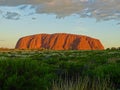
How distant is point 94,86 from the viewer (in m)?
12.2

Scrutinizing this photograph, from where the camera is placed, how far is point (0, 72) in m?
12.2

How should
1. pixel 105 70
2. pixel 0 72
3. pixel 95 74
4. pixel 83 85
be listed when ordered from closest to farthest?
pixel 83 85 → pixel 0 72 → pixel 95 74 → pixel 105 70

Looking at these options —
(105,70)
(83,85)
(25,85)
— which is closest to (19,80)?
(25,85)

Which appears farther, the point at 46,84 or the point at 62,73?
the point at 62,73

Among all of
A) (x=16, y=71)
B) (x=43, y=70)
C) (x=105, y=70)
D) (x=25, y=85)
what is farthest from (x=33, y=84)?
(x=105, y=70)

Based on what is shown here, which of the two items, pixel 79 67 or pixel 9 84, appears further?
pixel 79 67

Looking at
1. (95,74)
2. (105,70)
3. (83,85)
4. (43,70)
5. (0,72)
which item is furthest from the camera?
(105,70)

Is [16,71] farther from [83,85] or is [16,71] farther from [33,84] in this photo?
[83,85]

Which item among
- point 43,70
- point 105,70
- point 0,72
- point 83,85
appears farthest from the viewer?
point 105,70

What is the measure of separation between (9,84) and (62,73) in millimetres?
4706

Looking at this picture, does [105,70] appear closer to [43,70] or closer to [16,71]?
[43,70]

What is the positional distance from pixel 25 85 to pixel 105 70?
18.0 ft

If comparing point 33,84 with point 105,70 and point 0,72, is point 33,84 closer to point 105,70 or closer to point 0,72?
point 0,72

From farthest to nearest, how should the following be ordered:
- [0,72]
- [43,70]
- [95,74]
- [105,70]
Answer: [105,70] < [95,74] < [43,70] < [0,72]
